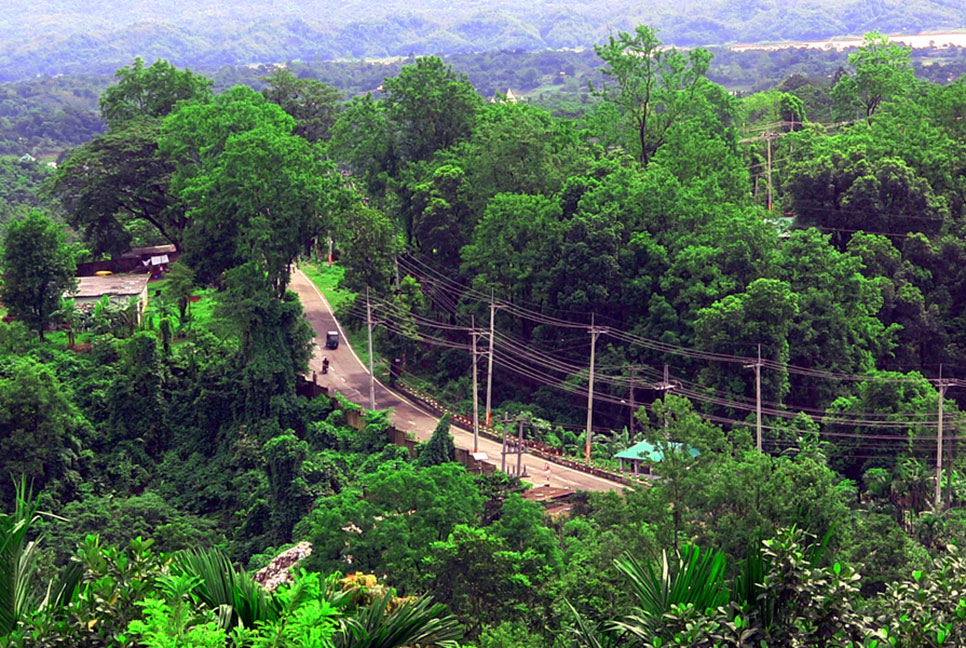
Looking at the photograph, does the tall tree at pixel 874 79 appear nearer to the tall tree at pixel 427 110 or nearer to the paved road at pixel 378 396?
the tall tree at pixel 427 110

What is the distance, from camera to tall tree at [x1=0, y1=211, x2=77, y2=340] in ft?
173

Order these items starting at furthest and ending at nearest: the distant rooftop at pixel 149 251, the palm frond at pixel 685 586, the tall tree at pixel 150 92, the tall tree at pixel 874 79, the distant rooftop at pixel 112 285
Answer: the tall tree at pixel 874 79
the tall tree at pixel 150 92
the distant rooftop at pixel 149 251
the distant rooftop at pixel 112 285
the palm frond at pixel 685 586

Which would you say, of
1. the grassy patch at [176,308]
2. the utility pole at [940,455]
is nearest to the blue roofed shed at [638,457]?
the utility pole at [940,455]

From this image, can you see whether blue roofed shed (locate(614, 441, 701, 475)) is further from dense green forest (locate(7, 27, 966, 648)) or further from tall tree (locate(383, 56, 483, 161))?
tall tree (locate(383, 56, 483, 161))

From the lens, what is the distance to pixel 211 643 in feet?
40.6

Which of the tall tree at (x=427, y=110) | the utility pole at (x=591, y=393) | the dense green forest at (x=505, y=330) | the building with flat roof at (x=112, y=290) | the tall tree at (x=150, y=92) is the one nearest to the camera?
the dense green forest at (x=505, y=330)

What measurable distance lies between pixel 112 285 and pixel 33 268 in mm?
5880

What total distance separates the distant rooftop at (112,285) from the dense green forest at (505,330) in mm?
1293

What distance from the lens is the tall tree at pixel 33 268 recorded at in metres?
52.7

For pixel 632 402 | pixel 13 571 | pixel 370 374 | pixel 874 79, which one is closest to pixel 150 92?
pixel 370 374

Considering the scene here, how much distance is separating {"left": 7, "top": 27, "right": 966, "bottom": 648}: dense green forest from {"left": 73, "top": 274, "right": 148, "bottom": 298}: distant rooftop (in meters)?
1.29

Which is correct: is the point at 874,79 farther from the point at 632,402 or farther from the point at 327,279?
the point at 632,402

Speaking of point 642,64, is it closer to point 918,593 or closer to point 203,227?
point 203,227

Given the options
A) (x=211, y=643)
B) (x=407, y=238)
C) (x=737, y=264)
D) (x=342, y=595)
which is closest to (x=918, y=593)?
(x=342, y=595)
